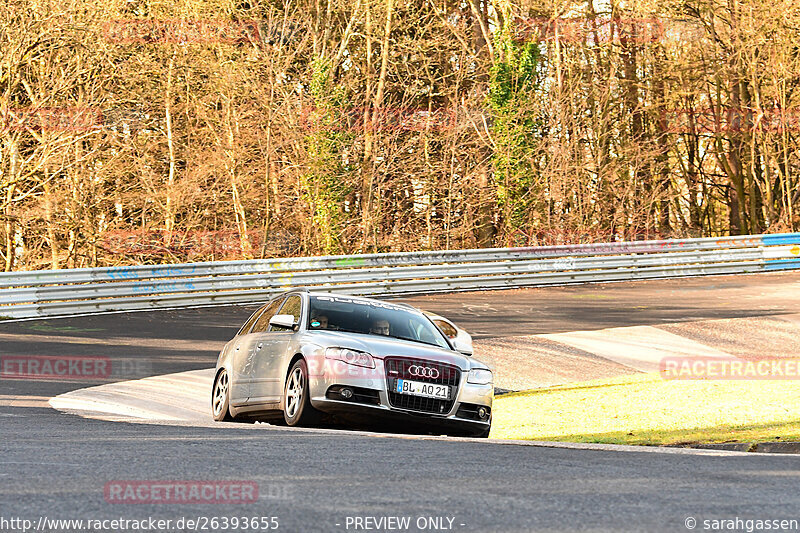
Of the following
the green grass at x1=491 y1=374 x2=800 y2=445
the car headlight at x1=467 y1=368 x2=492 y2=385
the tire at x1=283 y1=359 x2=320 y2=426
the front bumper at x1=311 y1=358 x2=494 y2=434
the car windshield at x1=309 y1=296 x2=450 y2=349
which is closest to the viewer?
the front bumper at x1=311 y1=358 x2=494 y2=434

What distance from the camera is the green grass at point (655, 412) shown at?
39.9 feet

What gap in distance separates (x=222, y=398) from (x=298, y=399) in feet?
6.68

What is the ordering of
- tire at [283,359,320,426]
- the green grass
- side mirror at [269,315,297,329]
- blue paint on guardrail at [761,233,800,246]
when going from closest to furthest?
tire at [283,359,320,426]
side mirror at [269,315,297,329]
the green grass
blue paint on guardrail at [761,233,800,246]

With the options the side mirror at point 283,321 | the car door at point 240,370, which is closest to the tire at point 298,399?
the side mirror at point 283,321

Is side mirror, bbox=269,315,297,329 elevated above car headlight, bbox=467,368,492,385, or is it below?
above

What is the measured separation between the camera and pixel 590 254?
29125 mm

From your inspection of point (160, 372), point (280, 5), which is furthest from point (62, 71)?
point (160, 372)

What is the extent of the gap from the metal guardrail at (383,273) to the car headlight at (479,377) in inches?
517

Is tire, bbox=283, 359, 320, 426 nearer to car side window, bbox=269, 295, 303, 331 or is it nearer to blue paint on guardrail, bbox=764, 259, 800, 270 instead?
car side window, bbox=269, 295, 303, 331

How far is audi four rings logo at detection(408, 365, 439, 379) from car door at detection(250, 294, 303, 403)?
1.27 metres

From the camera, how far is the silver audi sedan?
1052 cm

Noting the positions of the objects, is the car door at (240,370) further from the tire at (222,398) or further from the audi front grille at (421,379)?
the audi front grille at (421,379)

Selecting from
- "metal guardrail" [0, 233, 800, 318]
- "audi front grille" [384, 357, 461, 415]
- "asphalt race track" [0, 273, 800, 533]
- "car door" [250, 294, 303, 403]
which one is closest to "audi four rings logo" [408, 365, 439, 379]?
"audi front grille" [384, 357, 461, 415]

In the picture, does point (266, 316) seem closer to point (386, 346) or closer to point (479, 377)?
point (386, 346)
